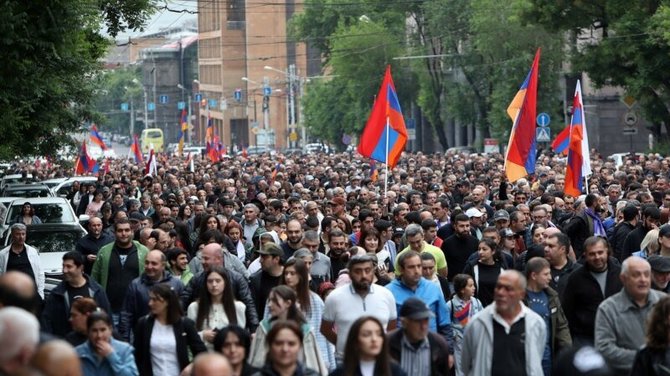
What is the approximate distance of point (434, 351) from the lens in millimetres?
10320

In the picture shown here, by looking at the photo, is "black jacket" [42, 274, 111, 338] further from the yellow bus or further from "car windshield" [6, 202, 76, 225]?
the yellow bus

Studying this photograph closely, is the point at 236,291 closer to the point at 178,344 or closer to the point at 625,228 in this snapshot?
the point at 178,344

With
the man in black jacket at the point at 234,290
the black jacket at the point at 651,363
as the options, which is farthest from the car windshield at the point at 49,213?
the black jacket at the point at 651,363

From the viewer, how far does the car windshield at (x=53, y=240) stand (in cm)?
2162

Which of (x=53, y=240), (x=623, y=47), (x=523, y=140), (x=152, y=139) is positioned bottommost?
(x=152, y=139)

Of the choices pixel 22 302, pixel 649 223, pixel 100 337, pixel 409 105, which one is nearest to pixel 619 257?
pixel 649 223

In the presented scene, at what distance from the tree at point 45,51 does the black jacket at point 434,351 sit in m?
8.12

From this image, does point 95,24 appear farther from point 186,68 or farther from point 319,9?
point 186,68

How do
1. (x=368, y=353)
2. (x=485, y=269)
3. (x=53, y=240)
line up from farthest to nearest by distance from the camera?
Result: (x=53, y=240) → (x=485, y=269) → (x=368, y=353)

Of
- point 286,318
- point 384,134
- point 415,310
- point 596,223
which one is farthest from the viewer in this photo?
point 384,134

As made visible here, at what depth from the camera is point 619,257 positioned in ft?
57.8

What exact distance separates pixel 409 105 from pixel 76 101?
55.4m

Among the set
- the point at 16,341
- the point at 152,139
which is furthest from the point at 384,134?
the point at 152,139

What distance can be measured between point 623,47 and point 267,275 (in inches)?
1488
